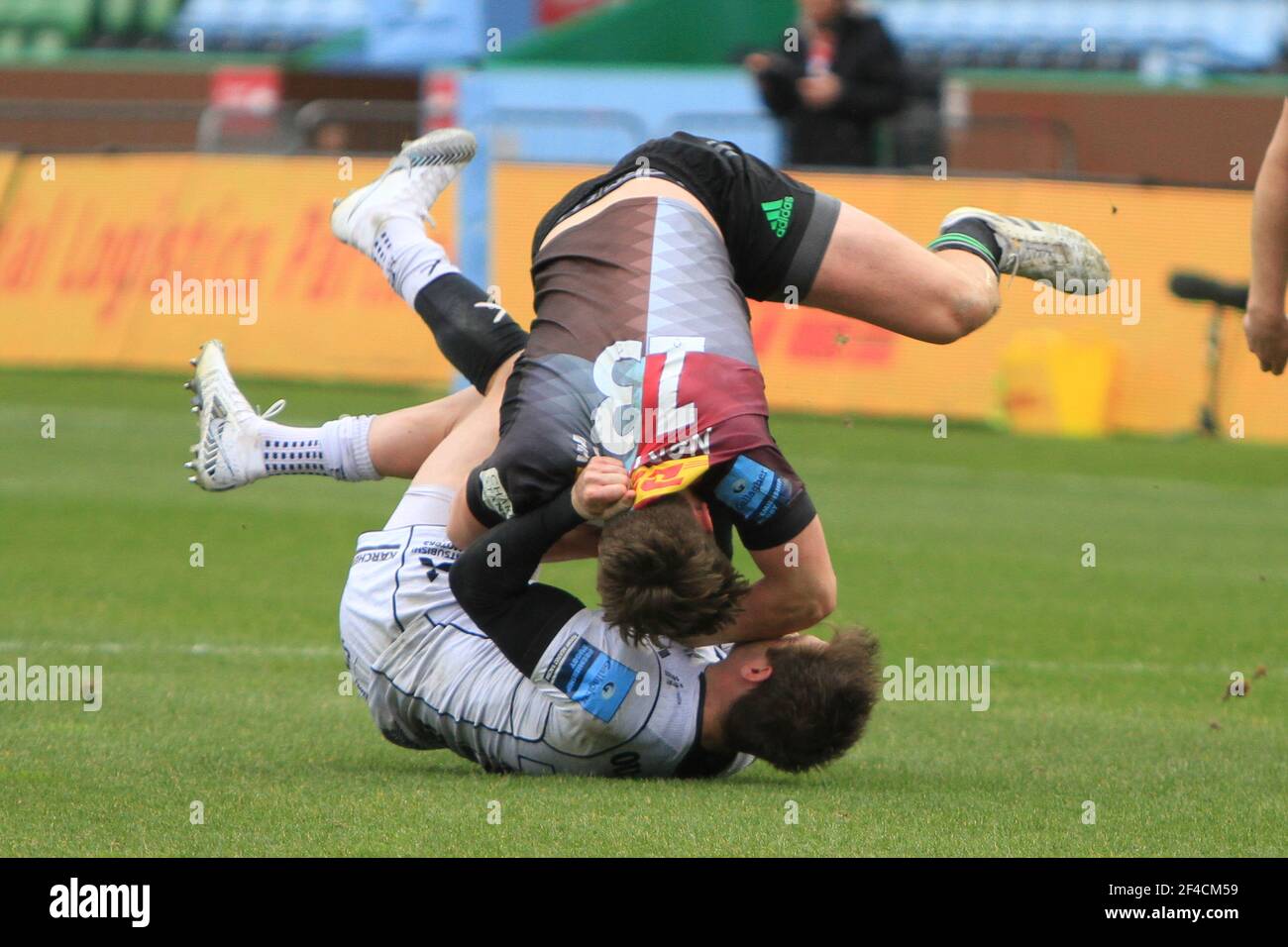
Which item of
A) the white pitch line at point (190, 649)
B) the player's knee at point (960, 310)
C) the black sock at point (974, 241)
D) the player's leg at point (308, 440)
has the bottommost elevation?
the white pitch line at point (190, 649)

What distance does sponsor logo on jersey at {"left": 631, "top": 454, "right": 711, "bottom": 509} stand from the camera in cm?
504

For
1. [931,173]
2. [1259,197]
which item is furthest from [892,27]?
[1259,197]

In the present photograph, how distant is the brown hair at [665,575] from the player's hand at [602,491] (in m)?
0.05

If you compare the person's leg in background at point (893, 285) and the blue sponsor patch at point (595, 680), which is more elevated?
the person's leg in background at point (893, 285)

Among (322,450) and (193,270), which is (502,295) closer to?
(193,270)

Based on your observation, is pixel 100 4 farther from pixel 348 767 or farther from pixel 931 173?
pixel 348 767

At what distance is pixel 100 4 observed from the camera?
30.8 m

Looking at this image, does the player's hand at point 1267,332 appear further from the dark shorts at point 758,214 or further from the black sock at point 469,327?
the black sock at point 469,327

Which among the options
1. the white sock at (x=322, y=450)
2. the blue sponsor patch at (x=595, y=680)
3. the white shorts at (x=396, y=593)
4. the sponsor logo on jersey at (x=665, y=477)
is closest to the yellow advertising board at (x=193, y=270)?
the white sock at (x=322, y=450)

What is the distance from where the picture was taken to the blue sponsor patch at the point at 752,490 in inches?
205

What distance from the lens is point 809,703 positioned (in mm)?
5207

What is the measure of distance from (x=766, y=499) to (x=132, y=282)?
12.7m

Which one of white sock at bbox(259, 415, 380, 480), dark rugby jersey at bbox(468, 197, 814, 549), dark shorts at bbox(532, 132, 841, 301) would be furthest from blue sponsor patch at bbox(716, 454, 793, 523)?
white sock at bbox(259, 415, 380, 480)
